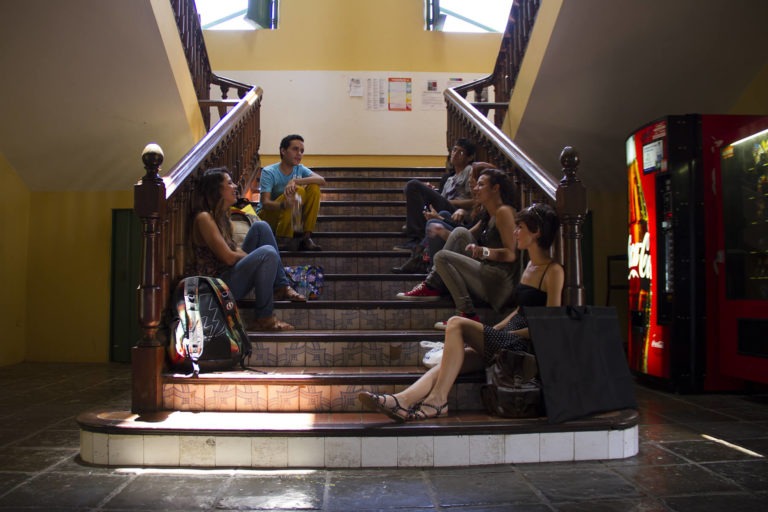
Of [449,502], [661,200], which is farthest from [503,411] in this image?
[661,200]

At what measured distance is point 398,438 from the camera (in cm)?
261

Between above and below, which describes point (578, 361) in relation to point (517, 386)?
above

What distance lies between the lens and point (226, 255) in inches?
139

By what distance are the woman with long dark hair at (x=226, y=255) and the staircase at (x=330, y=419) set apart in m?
0.23

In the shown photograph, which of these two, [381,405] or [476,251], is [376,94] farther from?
[381,405]

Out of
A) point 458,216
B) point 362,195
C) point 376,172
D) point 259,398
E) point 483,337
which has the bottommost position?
point 259,398

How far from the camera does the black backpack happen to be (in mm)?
3023

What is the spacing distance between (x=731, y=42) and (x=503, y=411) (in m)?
3.56

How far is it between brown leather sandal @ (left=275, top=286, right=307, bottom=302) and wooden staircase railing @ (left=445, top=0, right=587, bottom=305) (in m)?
1.49

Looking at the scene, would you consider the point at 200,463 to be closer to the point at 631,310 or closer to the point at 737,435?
the point at 737,435

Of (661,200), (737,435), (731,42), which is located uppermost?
(731,42)

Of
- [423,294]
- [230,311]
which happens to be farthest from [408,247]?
Result: [230,311]

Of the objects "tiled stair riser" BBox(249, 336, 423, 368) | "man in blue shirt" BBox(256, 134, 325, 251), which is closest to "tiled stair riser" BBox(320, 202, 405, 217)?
"man in blue shirt" BBox(256, 134, 325, 251)

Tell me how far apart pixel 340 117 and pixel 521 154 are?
4359 mm
